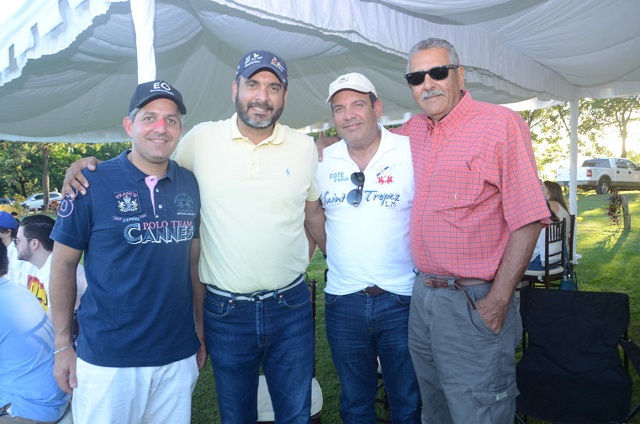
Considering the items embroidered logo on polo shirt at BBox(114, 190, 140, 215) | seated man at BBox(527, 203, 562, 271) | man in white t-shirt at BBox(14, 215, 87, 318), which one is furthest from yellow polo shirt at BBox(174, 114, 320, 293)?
seated man at BBox(527, 203, 562, 271)

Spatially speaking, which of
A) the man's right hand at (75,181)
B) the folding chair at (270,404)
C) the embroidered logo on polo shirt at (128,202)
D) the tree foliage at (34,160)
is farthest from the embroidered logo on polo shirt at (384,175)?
the tree foliage at (34,160)

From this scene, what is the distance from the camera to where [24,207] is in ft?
105

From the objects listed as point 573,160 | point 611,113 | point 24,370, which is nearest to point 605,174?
point 611,113

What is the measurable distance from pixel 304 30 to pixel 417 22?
3.31ft

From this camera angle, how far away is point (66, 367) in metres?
1.97

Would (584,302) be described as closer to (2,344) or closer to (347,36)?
(347,36)

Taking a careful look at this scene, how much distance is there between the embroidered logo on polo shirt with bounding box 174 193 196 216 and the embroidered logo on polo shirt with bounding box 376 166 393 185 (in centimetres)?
91

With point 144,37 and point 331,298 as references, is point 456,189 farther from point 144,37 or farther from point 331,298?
point 144,37

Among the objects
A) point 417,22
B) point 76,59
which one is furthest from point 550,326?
point 76,59

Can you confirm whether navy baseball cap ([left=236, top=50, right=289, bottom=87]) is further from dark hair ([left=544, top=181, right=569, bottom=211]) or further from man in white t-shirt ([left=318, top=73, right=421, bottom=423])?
dark hair ([left=544, top=181, right=569, bottom=211])

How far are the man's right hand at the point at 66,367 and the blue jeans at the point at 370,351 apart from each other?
1.17 m

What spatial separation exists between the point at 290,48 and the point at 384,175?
228 cm

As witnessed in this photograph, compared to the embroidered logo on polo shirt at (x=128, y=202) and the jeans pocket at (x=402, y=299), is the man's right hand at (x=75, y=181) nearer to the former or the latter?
the embroidered logo on polo shirt at (x=128, y=202)

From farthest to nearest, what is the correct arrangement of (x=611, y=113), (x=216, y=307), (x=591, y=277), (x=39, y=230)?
1. (x=611, y=113)
2. (x=591, y=277)
3. (x=39, y=230)
4. (x=216, y=307)
